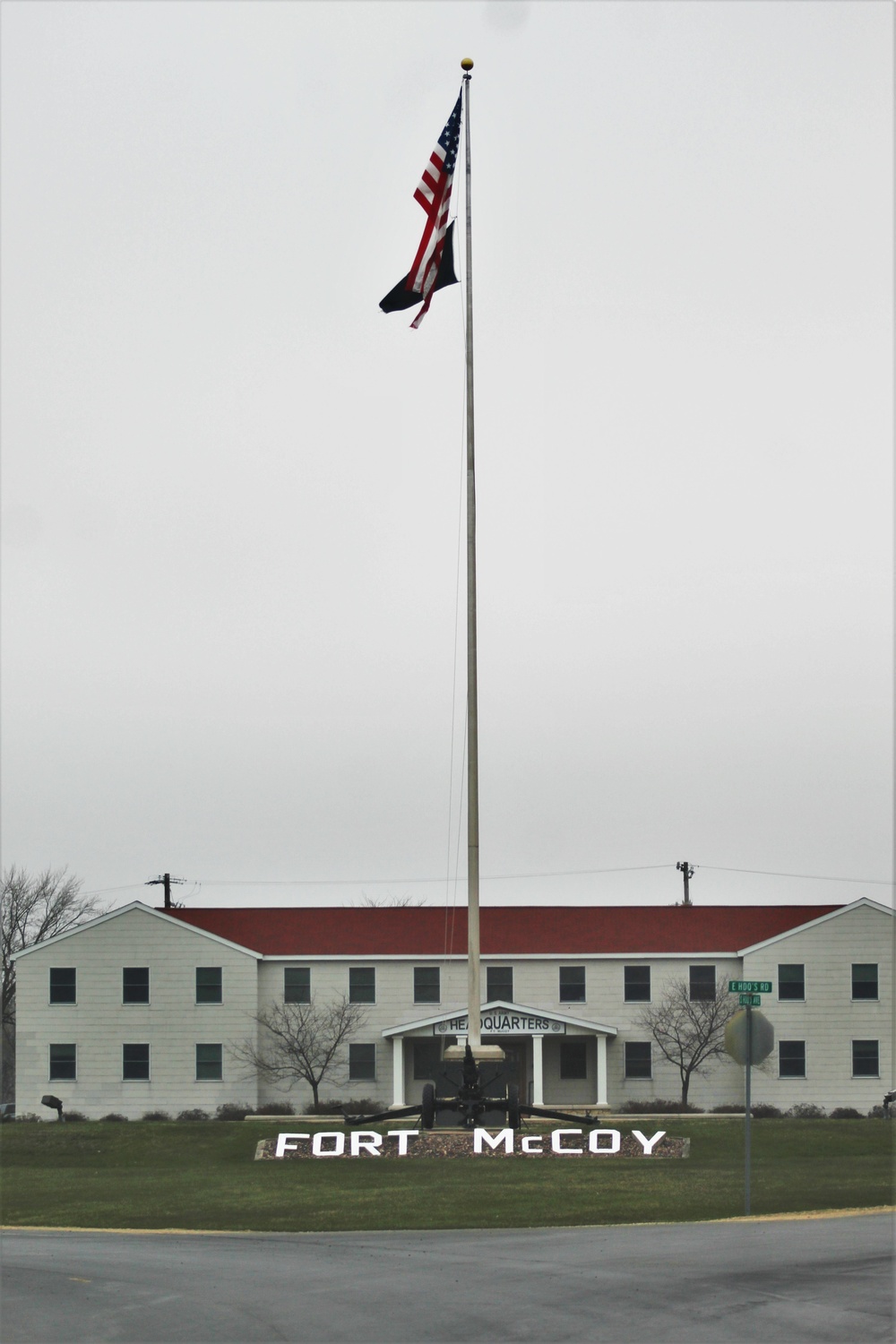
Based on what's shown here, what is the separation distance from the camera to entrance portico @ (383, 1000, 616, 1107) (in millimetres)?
55000

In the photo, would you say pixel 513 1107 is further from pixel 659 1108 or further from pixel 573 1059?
pixel 573 1059

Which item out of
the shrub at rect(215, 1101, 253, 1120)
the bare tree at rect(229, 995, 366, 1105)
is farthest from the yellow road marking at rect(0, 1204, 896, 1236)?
the shrub at rect(215, 1101, 253, 1120)

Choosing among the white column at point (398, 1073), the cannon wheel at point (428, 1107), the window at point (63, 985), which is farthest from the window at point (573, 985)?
the cannon wheel at point (428, 1107)

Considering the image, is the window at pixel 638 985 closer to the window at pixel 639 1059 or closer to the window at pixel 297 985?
the window at pixel 639 1059

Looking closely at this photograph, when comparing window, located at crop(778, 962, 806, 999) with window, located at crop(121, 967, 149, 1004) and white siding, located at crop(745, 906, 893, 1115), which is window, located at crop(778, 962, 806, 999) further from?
window, located at crop(121, 967, 149, 1004)

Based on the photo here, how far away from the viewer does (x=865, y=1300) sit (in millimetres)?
16984

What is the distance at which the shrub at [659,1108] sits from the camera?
2162 inches

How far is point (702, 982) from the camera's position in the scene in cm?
5809

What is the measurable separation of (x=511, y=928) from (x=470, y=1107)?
50.9 m

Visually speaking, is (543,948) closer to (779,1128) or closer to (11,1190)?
(779,1128)

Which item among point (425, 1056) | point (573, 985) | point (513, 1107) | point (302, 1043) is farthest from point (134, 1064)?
point (513, 1107)

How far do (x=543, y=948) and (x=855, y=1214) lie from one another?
101 feet

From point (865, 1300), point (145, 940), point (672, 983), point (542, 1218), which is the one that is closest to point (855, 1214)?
point (542, 1218)

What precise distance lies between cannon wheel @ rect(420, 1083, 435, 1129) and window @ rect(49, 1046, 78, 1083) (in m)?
50.2
